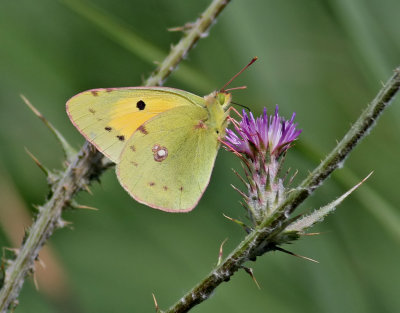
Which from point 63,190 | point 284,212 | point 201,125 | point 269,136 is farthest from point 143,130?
point 284,212

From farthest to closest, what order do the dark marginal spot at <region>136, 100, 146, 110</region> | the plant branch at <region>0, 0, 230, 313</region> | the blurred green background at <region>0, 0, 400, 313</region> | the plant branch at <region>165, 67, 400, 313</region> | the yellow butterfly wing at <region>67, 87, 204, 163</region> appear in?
1. the blurred green background at <region>0, 0, 400, 313</region>
2. the dark marginal spot at <region>136, 100, 146, 110</region>
3. the yellow butterfly wing at <region>67, 87, 204, 163</region>
4. the plant branch at <region>0, 0, 230, 313</region>
5. the plant branch at <region>165, 67, 400, 313</region>

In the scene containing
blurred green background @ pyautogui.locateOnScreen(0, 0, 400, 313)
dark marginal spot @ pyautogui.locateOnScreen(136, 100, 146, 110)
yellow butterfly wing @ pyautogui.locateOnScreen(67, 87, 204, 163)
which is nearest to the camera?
yellow butterfly wing @ pyautogui.locateOnScreen(67, 87, 204, 163)

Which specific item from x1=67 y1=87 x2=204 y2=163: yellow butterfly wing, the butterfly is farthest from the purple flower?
x1=67 y1=87 x2=204 y2=163: yellow butterfly wing

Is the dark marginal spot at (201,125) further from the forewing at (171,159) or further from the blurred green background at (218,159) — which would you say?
the blurred green background at (218,159)

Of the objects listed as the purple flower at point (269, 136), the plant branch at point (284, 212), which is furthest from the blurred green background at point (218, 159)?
the plant branch at point (284, 212)

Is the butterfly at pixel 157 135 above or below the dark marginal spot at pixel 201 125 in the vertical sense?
below

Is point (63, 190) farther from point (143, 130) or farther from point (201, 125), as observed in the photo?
point (201, 125)

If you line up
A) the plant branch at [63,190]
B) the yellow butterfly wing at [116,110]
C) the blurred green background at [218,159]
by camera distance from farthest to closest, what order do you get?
the blurred green background at [218,159], the yellow butterfly wing at [116,110], the plant branch at [63,190]

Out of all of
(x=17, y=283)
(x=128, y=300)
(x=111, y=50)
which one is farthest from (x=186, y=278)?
(x=17, y=283)

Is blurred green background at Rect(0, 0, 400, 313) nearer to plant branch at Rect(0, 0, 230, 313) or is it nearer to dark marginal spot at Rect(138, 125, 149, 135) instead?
dark marginal spot at Rect(138, 125, 149, 135)

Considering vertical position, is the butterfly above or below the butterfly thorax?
below
